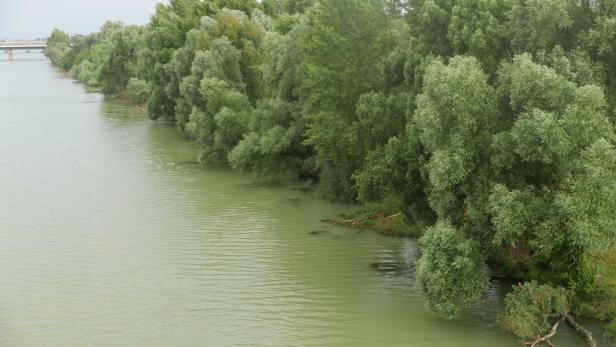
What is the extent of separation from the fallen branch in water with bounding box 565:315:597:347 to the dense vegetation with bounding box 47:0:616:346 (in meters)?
0.26

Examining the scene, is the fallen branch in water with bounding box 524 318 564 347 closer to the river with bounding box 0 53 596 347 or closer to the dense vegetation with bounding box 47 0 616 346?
the dense vegetation with bounding box 47 0 616 346

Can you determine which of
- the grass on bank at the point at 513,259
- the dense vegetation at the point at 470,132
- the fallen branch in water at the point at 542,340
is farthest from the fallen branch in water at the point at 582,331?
the fallen branch in water at the point at 542,340

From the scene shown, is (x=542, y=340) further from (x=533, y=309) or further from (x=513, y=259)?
(x=513, y=259)

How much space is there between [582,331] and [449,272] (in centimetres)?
439

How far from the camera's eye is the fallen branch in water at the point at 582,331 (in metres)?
21.4

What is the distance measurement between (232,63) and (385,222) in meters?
21.4

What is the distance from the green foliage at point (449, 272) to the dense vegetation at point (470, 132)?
0.15 feet

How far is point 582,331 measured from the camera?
22031 millimetres

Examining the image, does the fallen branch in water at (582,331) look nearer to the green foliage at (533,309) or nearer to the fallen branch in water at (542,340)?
the green foliage at (533,309)

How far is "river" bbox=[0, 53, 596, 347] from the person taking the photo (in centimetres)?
2370

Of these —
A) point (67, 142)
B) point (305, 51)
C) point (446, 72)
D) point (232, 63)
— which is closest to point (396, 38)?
point (305, 51)

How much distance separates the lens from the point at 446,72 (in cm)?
2342

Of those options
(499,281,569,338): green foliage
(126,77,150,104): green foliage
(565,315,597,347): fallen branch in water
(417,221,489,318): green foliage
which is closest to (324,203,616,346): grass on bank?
(565,315,597,347): fallen branch in water

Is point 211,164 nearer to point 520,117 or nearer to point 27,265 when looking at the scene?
point 27,265
